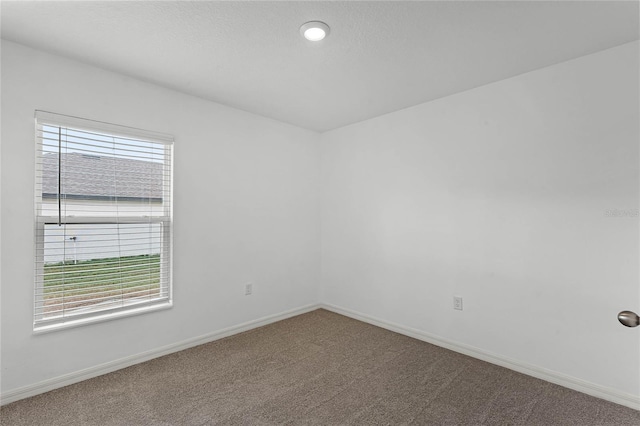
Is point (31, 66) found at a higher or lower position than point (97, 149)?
higher

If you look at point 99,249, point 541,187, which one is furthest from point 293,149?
point 541,187

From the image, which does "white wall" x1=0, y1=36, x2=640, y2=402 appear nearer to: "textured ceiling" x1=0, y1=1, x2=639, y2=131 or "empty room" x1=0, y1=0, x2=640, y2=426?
"empty room" x1=0, y1=0, x2=640, y2=426

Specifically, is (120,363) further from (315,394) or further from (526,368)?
(526,368)

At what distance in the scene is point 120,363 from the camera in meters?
2.53

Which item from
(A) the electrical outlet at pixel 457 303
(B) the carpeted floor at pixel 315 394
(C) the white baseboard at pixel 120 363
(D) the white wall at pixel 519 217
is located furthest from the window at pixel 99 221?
(A) the electrical outlet at pixel 457 303

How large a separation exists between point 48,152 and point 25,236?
0.60 metres

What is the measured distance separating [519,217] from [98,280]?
3.37 metres

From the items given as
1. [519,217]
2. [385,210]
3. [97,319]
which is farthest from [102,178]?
[519,217]

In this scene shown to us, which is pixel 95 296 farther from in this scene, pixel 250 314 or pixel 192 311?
pixel 250 314

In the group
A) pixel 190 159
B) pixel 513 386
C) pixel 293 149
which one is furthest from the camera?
pixel 293 149

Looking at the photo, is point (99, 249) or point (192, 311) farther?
point (192, 311)

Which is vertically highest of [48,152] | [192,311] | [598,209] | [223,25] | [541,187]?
[223,25]

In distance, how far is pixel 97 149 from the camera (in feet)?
8.13

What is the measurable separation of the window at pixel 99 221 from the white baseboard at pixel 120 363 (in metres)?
0.37
